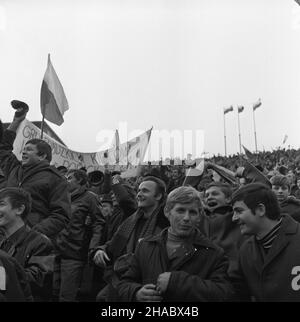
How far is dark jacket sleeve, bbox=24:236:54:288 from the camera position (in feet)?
11.3

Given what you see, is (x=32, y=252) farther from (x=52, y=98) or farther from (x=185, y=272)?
(x=52, y=98)

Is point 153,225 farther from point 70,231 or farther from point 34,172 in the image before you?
point 70,231

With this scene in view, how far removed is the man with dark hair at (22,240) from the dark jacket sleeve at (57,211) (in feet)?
1.04

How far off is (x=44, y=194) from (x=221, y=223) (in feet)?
4.23

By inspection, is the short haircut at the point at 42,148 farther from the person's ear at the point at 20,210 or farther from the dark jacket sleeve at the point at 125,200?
the person's ear at the point at 20,210

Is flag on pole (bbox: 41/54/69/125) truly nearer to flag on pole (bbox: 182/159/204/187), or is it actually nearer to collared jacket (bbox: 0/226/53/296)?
flag on pole (bbox: 182/159/204/187)

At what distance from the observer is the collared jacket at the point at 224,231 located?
150 inches

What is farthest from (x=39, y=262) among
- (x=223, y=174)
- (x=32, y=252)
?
(x=223, y=174)

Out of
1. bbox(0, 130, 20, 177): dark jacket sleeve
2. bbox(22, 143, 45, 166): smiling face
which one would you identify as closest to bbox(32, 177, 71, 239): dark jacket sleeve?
bbox(22, 143, 45, 166): smiling face

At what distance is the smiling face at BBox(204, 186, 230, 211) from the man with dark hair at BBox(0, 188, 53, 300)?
1403 mm

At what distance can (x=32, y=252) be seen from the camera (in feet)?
11.6

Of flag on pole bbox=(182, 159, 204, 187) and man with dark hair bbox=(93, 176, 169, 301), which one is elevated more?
flag on pole bbox=(182, 159, 204, 187)

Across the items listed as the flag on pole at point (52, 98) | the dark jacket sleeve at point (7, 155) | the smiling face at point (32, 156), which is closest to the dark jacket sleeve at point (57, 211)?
the smiling face at point (32, 156)
